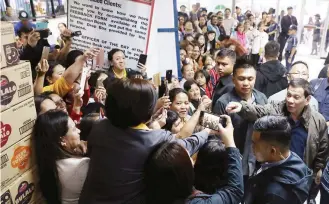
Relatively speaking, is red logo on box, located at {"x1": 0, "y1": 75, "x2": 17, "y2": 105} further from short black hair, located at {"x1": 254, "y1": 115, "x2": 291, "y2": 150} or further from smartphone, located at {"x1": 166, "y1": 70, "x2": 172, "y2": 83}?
smartphone, located at {"x1": 166, "y1": 70, "x2": 172, "y2": 83}

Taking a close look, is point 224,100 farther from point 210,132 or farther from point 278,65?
point 278,65

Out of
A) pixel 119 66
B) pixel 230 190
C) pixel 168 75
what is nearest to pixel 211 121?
pixel 230 190

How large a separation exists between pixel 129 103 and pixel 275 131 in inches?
27.9

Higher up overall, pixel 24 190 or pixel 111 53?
pixel 111 53

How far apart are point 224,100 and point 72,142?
1083mm

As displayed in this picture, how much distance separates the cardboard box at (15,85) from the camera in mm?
1158

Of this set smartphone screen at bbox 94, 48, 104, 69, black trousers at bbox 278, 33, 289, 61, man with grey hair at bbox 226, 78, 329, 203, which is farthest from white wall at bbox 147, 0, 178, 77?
black trousers at bbox 278, 33, 289, 61

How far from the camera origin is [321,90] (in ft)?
8.84

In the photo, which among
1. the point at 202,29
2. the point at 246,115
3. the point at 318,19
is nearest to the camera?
the point at 246,115

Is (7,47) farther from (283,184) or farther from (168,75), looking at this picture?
(168,75)

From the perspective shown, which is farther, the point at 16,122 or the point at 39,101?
the point at 39,101

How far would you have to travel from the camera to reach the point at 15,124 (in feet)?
4.00

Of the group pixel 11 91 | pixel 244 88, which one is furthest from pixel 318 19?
pixel 11 91

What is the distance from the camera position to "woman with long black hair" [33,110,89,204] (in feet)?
4.29
